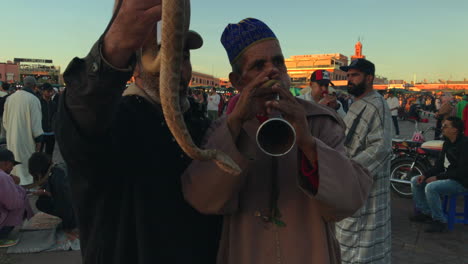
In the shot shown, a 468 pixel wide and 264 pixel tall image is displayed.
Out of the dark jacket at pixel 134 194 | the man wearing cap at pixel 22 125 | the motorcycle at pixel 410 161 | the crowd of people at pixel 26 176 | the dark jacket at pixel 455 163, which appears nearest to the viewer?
the dark jacket at pixel 134 194

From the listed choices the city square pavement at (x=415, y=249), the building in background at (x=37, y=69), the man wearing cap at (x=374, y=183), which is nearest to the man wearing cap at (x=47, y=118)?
the city square pavement at (x=415, y=249)

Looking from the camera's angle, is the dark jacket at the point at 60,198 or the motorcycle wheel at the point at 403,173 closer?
the dark jacket at the point at 60,198

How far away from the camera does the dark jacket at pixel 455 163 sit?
5.12 m

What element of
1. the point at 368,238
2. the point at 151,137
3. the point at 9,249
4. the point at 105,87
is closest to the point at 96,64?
the point at 105,87

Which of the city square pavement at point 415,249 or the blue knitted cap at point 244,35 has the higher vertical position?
the blue knitted cap at point 244,35

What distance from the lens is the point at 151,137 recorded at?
1397 millimetres

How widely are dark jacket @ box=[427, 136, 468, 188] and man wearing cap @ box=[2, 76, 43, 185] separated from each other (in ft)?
24.0

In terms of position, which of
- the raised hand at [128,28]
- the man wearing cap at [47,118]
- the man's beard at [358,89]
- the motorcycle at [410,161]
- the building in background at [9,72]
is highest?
the building in background at [9,72]

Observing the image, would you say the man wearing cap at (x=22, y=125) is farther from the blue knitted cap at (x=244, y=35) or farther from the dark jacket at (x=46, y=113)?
the blue knitted cap at (x=244, y=35)

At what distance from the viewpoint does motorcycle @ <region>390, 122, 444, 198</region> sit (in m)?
6.72

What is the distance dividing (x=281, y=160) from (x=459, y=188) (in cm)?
492

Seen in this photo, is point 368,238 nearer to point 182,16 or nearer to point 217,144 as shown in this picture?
point 217,144

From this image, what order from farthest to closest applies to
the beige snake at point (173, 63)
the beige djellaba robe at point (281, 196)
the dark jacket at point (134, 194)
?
1. the beige djellaba robe at point (281, 196)
2. the dark jacket at point (134, 194)
3. the beige snake at point (173, 63)

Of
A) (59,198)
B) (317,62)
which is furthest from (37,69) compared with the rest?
(59,198)
